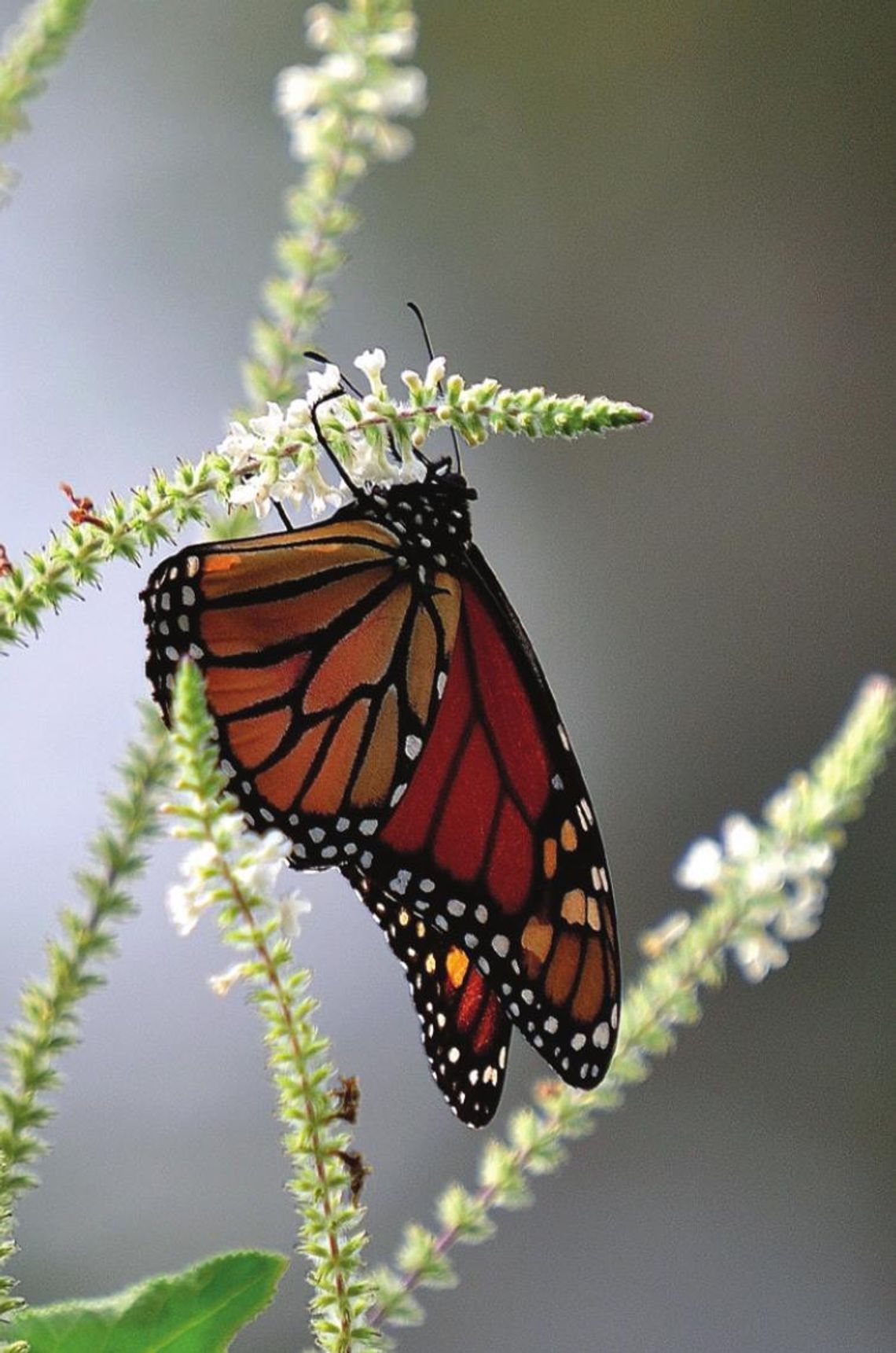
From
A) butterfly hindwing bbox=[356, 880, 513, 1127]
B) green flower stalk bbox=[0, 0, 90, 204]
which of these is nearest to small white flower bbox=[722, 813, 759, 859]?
butterfly hindwing bbox=[356, 880, 513, 1127]

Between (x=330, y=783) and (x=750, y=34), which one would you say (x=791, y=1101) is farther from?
(x=330, y=783)

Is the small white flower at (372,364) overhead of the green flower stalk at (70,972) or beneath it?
overhead

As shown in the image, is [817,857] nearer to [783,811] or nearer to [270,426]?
[783,811]

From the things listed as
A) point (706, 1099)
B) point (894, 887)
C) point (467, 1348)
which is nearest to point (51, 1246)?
point (467, 1348)

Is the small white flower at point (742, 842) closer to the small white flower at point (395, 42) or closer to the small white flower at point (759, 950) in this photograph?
the small white flower at point (759, 950)

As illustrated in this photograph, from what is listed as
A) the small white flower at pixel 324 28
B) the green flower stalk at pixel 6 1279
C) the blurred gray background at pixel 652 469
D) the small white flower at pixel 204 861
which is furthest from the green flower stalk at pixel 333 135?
the blurred gray background at pixel 652 469

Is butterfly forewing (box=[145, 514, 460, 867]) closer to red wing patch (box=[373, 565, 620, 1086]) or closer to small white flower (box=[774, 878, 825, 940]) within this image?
red wing patch (box=[373, 565, 620, 1086])

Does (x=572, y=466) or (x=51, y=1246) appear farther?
(x=572, y=466)
